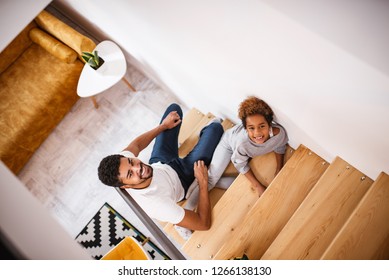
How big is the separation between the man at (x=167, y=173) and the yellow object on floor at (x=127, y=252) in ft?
1.61

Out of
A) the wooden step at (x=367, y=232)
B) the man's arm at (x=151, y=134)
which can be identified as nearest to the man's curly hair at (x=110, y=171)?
the man's arm at (x=151, y=134)

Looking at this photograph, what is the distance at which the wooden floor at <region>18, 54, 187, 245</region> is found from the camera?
3.28m

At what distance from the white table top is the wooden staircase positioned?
141cm

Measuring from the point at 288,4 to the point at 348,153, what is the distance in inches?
41.8

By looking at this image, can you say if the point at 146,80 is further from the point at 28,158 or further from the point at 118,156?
the point at 118,156

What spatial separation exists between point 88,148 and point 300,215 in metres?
2.29

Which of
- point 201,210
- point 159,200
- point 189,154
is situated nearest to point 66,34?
point 189,154

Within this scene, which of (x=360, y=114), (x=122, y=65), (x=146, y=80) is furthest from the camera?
(x=146, y=80)

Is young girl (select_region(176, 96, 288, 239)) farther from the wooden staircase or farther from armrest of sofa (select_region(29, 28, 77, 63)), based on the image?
armrest of sofa (select_region(29, 28, 77, 63))

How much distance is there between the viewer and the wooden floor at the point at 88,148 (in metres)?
3.28

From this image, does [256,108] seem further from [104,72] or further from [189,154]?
[104,72]

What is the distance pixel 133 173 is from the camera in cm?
204
